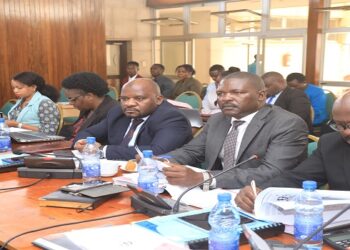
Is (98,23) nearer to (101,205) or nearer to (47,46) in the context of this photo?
(47,46)

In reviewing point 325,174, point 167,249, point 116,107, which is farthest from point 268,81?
point 167,249

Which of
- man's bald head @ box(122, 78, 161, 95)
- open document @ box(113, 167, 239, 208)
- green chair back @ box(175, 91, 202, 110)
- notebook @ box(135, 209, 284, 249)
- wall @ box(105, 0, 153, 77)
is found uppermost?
wall @ box(105, 0, 153, 77)

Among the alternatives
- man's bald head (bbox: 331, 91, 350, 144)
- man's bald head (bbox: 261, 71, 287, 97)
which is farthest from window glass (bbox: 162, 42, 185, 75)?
man's bald head (bbox: 331, 91, 350, 144)

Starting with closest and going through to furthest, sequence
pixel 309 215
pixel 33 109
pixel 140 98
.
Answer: pixel 309 215 → pixel 140 98 → pixel 33 109

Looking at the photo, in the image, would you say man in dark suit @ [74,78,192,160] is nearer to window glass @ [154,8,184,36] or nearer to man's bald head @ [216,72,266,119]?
man's bald head @ [216,72,266,119]

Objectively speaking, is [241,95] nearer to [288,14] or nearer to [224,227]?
[224,227]

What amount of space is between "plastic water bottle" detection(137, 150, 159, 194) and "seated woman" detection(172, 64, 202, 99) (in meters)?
6.17

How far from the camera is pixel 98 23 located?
27.7 feet

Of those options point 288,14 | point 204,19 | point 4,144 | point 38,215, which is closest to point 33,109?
point 4,144

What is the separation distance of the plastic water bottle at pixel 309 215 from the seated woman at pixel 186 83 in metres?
6.74

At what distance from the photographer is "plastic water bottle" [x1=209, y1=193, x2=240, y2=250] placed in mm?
1202

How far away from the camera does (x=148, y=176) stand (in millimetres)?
1911

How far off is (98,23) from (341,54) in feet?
14.8

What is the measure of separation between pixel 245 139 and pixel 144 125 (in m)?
0.82
